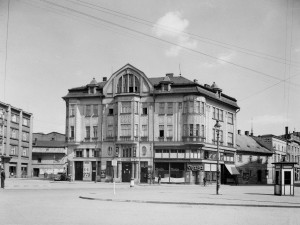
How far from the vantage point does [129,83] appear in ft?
212

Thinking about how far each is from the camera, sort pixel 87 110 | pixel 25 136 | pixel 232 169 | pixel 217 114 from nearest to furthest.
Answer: pixel 87 110
pixel 217 114
pixel 232 169
pixel 25 136

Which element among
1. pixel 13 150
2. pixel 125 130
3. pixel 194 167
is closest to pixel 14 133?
pixel 13 150

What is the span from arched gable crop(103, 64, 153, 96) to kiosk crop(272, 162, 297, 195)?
3302 centimetres

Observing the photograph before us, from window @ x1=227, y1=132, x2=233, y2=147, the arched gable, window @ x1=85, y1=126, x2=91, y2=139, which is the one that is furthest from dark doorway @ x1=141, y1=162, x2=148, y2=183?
window @ x1=227, y1=132, x2=233, y2=147

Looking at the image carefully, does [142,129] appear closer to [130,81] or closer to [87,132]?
[130,81]

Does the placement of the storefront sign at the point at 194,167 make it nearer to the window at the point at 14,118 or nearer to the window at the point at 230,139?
the window at the point at 230,139

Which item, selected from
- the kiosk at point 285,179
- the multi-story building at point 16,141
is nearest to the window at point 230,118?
the kiosk at point 285,179

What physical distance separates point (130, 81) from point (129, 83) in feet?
1.13

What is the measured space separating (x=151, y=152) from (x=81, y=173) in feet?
39.2

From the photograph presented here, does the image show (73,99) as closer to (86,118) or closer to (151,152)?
(86,118)

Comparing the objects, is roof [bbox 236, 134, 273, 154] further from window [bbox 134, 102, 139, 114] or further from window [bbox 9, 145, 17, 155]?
window [bbox 9, 145, 17, 155]

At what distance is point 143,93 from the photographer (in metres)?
64.2

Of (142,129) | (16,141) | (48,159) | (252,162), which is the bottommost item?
(48,159)

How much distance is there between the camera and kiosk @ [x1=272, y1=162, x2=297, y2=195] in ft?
108
